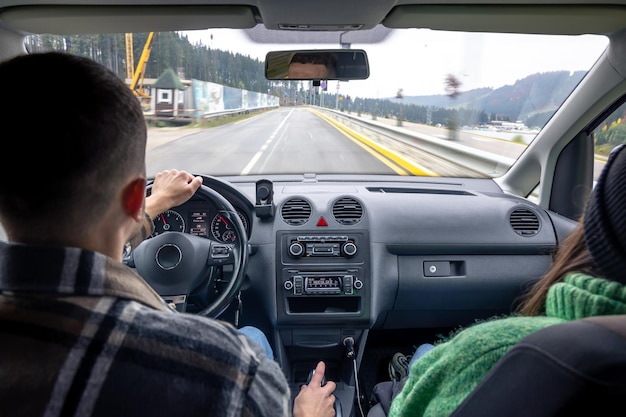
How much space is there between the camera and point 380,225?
352 centimetres

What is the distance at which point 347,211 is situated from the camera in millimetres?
3512

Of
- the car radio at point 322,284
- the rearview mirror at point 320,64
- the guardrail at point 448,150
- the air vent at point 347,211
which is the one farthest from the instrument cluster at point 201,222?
the guardrail at point 448,150

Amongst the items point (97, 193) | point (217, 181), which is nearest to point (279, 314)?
point (217, 181)

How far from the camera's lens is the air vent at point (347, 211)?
11.5ft

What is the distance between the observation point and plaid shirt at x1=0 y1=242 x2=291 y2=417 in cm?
97

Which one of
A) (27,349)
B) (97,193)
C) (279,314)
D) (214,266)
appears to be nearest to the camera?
(27,349)

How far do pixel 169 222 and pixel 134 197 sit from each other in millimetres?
2038

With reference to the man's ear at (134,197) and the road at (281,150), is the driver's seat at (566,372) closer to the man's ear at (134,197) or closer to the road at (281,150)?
the man's ear at (134,197)

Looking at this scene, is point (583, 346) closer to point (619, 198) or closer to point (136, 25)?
point (619, 198)

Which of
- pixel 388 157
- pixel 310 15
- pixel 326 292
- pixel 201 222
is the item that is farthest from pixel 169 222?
pixel 388 157

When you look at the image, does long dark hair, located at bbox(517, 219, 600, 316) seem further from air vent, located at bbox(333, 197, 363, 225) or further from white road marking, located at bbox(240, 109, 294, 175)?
white road marking, located at bbox(240, 109, 294, 175)

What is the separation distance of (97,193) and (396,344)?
12.0 ft

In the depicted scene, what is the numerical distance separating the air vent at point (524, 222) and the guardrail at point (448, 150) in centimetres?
72

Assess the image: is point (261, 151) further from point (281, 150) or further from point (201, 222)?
point (201, 222)
